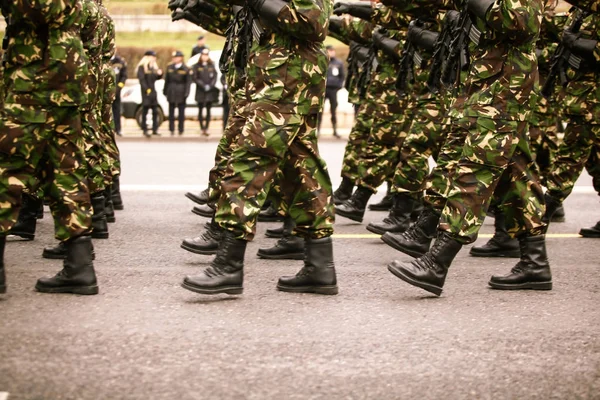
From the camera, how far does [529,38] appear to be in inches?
215

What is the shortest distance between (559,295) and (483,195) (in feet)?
2.51

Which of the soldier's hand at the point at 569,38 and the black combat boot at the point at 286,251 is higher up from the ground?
the soldier's hand at the point at 569,38

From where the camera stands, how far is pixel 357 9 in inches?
303

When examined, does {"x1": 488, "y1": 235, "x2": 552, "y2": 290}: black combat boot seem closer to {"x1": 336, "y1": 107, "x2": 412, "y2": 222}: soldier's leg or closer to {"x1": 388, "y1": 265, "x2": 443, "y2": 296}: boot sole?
{"x1": 388, "y1": 265, "x2": 443, "y2": 296}: boot sole

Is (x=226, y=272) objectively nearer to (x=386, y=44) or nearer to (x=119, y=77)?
(x=386, y=44)

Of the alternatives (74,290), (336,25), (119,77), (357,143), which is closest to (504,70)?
(74,290)

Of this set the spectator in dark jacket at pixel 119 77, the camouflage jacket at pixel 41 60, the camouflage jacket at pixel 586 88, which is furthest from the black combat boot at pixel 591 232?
the spectator in dark jacket at pixel 119 77

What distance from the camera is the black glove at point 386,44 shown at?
8188 millimetres

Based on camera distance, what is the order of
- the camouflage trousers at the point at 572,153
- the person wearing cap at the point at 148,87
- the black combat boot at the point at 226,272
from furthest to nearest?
the person wearing cap at the point at 148,87 < the camouflage trousers at the point at 572,153 < the black combat boot at the point at 226,272

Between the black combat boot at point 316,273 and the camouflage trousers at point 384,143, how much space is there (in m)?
2.67

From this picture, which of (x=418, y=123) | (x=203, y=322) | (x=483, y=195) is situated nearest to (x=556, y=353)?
(x=483, y=195)

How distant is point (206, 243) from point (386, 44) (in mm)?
2639

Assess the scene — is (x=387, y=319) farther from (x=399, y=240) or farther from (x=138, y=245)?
(x=138, y=245)

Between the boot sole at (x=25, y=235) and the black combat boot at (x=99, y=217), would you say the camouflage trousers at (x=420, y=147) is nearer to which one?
the black combat boot at (x=99, y=217)
